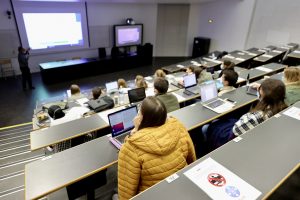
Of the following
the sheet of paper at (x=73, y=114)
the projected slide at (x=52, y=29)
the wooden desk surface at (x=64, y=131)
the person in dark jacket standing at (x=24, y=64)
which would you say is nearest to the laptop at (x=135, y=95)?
the sheet of paper at (x=73, y=114)

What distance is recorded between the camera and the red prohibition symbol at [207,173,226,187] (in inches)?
52.2

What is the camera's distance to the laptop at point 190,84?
3.91 meters

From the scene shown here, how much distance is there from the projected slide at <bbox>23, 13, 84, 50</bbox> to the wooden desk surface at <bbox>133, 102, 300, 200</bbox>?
24.6ft

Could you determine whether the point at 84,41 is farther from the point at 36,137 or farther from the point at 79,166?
the point at 79,166

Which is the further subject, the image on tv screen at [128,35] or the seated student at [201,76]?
the image on tv screen at [128,35]

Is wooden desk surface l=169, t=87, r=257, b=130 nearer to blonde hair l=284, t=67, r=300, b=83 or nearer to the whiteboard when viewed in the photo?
blonde hair l=284, t=67, r=300, b=83

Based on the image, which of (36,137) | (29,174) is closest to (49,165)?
(29,174)

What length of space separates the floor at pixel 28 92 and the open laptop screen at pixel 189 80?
360cm

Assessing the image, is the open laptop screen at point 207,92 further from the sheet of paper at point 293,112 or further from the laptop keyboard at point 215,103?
the sheet of paper at point 293,112

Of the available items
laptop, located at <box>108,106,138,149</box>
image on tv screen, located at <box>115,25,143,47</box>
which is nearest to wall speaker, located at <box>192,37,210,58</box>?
image on tv screen, located at <box>115,25,143,47</box>

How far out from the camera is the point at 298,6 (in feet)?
22.8

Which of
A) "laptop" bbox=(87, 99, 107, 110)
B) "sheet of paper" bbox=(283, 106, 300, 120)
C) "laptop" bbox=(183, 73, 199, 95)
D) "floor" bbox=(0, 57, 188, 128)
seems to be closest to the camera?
"sheet of paper" bbox=(283, 106, 300, 120)

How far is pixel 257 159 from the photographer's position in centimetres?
156

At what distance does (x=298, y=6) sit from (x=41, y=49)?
9.27 metres
